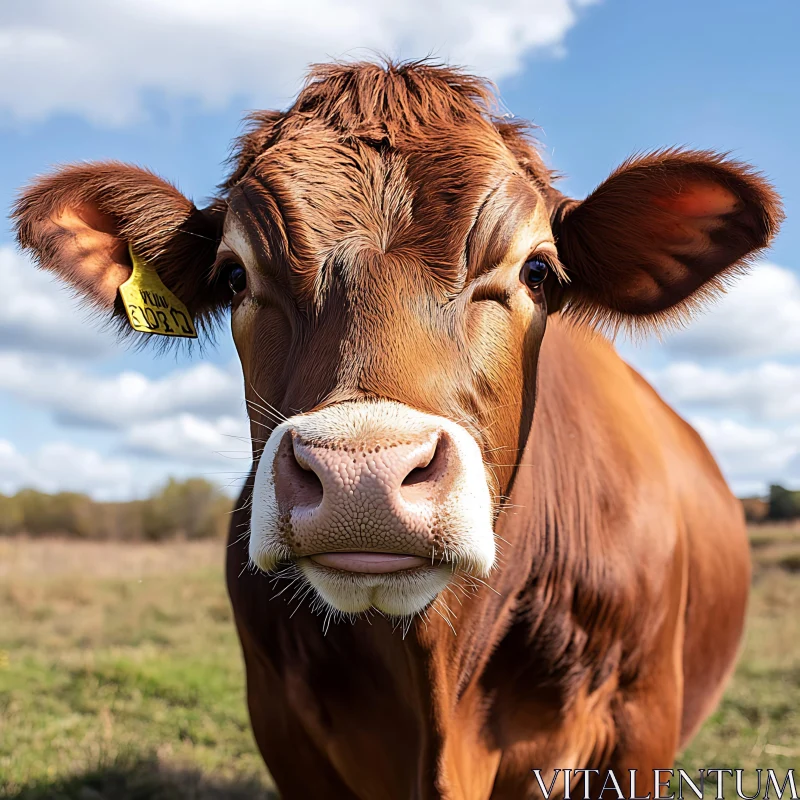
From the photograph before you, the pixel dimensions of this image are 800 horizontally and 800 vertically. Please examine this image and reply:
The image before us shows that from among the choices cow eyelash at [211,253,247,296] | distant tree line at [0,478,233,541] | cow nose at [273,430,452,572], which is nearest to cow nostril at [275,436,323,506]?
cow nose at [273,430,452,572]

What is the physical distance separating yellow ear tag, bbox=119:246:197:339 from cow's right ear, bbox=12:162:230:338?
0.04 metres

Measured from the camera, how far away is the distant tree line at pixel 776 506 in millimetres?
32750

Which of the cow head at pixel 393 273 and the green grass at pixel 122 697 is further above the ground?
the cow head at pixel 393 273

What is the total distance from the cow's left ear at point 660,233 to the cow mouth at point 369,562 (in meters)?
1.74

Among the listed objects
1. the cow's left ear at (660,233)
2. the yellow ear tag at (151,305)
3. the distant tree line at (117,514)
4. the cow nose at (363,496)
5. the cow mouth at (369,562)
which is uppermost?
the cow's left ear at (660,233)

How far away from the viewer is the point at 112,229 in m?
3.80

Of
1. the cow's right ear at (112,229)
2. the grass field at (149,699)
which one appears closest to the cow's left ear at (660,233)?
the cow's right ear at (112,229)

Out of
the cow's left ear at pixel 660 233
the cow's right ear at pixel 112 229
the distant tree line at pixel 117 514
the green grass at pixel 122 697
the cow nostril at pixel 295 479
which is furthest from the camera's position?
the distant tree line at pixel 117 514

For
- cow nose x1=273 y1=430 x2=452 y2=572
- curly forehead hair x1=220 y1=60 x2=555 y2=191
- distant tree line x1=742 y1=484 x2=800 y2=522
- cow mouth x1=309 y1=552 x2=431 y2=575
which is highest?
curly forehead hair x1=220 y1=60 x2=555 y2=191

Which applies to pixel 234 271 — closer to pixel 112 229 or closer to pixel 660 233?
pixel 112 229

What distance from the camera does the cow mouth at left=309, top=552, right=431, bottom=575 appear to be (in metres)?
2.26

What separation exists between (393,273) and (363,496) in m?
0.81

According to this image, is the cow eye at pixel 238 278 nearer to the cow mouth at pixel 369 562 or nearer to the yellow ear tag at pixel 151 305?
the yellow ear tag at pixel 151 305

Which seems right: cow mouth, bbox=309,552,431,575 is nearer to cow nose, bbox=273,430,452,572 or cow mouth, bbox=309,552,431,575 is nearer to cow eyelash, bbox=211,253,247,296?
cow nose, bbox=273,430,452,572
